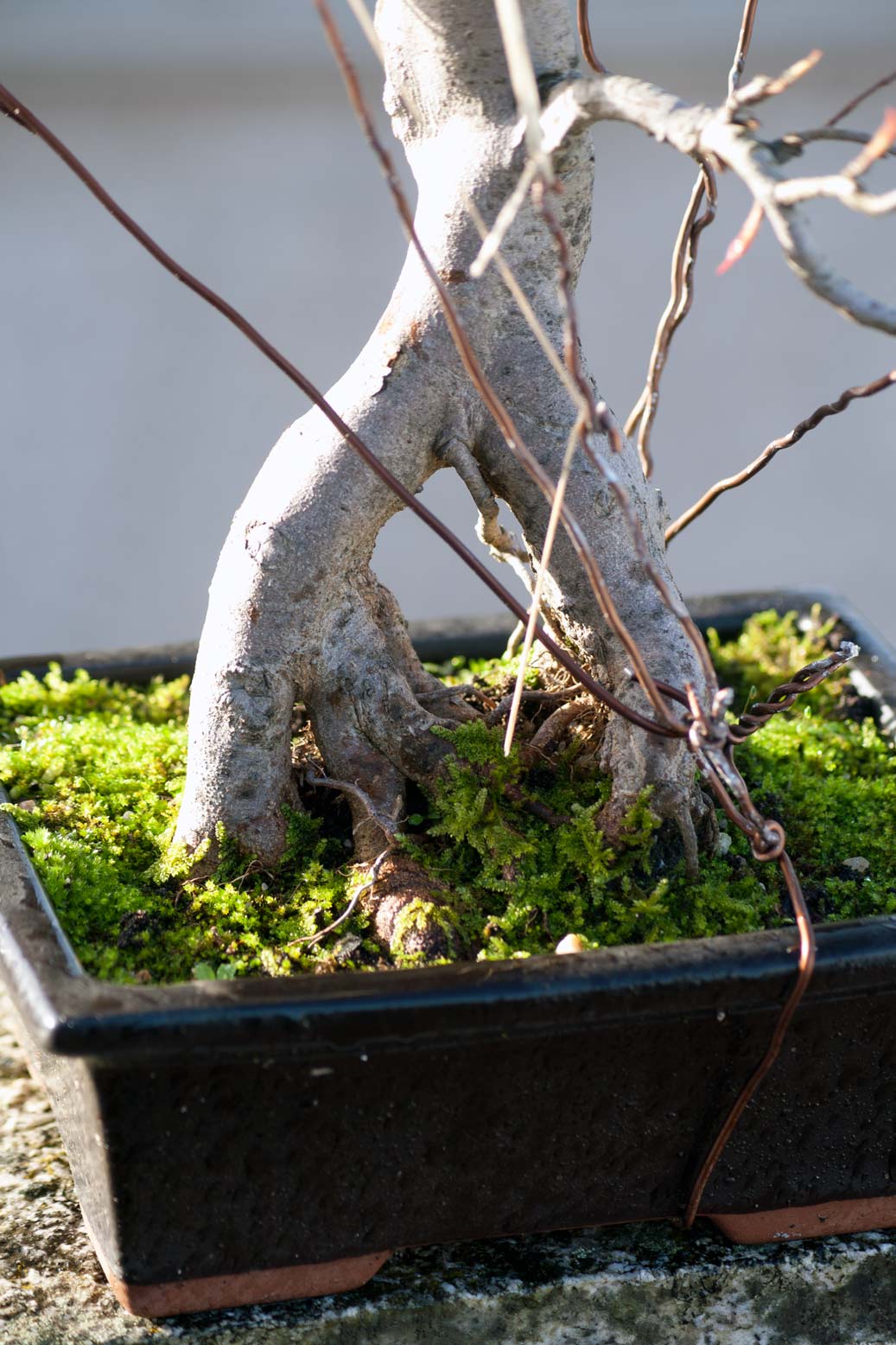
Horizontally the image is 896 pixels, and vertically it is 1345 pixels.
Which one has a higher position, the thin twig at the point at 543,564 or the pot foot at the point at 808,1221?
the thin twig at the point at 543,564

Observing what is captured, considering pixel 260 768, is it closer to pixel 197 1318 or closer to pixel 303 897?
pixel 303 897

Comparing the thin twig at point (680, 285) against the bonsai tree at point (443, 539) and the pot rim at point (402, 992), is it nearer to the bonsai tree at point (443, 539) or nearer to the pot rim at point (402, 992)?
the bonsai tree at point (443, 539)

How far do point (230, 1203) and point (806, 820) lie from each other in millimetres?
602

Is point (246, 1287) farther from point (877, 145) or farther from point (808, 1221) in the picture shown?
Result: point (877, 145)

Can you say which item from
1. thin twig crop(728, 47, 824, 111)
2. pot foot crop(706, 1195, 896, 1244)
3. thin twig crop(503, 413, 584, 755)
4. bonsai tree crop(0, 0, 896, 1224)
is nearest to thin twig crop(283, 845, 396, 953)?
bonsai tree crop(0, 0, 896, 1224)

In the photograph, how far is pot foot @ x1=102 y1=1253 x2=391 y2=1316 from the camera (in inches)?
32.8

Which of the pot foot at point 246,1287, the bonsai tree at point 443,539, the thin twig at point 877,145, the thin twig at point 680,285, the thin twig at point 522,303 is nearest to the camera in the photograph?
the thin twig at point 877,145

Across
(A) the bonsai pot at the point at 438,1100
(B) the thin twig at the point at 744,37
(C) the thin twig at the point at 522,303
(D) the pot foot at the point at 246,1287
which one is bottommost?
(D) the pot foot at the point at 246,1287

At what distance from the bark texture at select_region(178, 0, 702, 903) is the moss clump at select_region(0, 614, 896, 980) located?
0.14 ft

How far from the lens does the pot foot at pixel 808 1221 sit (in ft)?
2.98

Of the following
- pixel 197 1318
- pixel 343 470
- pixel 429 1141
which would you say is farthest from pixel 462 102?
pixel 197 1318

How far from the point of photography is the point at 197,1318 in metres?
0.85

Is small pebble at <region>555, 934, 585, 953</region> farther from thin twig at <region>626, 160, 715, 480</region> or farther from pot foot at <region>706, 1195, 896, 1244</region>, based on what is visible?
thin twig at <region>626, 160, 715, 480</region>

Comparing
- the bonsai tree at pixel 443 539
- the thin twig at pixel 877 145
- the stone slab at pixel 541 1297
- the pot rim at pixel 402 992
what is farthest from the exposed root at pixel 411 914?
the thin twig at pixel 877 145
